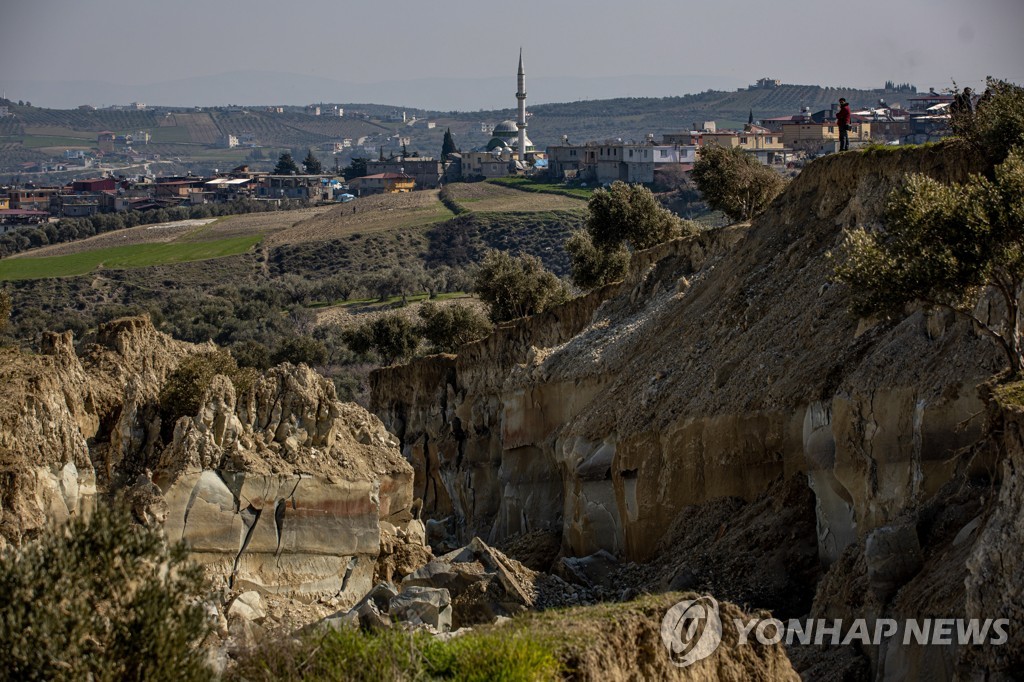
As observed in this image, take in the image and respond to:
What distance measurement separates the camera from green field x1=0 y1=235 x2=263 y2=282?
13450 cm

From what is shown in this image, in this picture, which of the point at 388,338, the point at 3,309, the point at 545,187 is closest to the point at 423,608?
the point at 3,309

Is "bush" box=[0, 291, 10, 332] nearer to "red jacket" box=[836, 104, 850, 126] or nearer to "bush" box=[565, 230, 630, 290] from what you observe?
"red jacket" box=[836, 104, 850, 126]

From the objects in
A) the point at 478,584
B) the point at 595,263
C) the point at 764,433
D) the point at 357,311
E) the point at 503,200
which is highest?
the point at 764,433

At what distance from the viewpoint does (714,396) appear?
31703 mm

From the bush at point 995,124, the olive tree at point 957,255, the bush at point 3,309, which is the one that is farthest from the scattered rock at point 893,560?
the bush at point 3,309

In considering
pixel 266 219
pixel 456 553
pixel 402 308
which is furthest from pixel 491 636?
pixel 266 219

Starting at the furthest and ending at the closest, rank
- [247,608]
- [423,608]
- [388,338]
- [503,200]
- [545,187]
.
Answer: [545,187] < [503,200] < [388,338] < [247,608] < [423,608]

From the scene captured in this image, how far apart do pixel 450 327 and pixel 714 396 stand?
3028 centimetres

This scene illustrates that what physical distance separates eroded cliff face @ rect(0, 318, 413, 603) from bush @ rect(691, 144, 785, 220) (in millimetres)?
20572

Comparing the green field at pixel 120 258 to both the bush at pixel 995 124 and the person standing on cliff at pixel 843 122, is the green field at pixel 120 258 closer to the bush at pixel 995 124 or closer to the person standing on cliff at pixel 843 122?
the person standing on cliff at pixel 843 122

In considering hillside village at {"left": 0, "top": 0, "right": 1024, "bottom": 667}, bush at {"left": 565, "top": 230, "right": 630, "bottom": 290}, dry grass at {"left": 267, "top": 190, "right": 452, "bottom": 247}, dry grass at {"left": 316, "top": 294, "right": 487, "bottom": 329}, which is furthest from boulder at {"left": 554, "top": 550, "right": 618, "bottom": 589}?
dry grass at {"left": 267, "top": 190, "right": 452, "bottom": 247}

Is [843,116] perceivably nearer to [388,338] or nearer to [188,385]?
[188,385]

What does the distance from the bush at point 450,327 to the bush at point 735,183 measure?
37.2ft

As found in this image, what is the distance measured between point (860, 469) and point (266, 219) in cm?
15114
